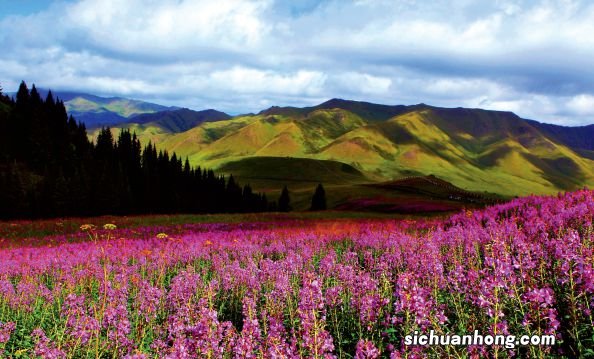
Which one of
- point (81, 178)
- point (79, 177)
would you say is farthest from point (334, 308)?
point (81, 178)

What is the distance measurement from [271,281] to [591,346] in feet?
19.4

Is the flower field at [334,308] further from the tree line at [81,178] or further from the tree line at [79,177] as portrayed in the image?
the tree line at [81,178]

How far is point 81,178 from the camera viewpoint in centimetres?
7206

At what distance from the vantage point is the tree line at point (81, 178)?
217ft

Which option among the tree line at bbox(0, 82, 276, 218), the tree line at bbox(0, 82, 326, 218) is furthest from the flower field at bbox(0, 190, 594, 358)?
the tree line at bbox(0, 82, 326, 218)

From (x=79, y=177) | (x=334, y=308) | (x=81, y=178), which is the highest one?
(x=334, y=308)

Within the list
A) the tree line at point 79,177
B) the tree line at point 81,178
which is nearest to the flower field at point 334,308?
the tree line at point 79,177

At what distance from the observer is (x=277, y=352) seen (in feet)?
14.8

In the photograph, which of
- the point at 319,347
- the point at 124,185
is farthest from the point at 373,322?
the point at 124,185

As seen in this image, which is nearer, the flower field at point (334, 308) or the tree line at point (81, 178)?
the flower field at point (334, 308)

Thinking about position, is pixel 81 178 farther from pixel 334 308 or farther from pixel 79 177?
pixel 334 308

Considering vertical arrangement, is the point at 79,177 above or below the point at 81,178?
above

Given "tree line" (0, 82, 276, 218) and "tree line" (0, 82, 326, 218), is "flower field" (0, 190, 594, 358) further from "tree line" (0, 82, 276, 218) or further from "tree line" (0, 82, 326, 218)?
"tree line" (0, 82, 326, 218)

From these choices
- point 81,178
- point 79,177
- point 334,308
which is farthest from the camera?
point 81,178
